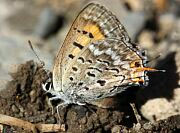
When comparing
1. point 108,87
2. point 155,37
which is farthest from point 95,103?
point 155,37

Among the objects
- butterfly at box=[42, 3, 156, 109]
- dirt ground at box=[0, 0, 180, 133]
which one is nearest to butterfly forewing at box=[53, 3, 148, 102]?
butterfly at box=[42, 3, 156, 109]

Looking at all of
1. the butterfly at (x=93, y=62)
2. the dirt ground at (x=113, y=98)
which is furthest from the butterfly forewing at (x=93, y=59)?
the dirt ground at (x=113, y=98)

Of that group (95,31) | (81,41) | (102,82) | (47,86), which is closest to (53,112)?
(47,86)

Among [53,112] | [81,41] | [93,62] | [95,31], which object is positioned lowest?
[53,112]

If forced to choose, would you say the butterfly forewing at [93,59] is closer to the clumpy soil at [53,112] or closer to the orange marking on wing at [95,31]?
the orange marking on wing at [95,31]

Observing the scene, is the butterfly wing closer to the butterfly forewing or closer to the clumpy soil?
the butterfly forewing

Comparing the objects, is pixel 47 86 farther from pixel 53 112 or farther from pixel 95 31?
pixel 95 31

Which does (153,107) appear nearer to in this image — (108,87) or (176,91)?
(176,91)
